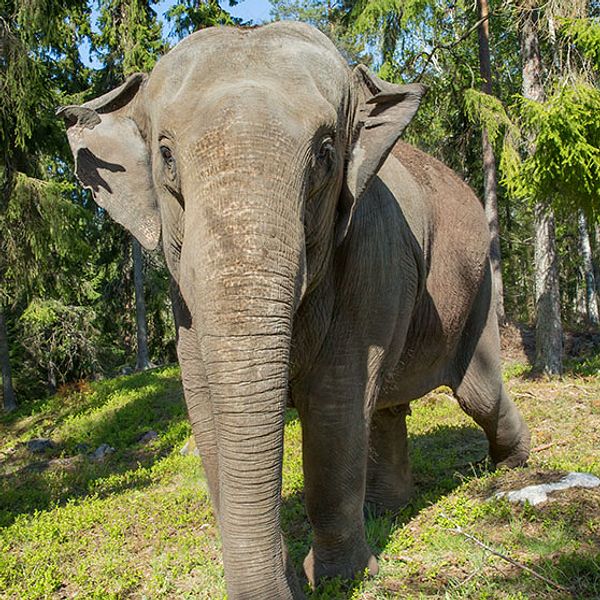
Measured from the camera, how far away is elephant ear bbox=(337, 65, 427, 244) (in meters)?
3.37

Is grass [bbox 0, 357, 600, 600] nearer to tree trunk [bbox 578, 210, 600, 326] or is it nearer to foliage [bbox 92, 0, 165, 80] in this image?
foliage [bbox 92, 0, 165, 80]

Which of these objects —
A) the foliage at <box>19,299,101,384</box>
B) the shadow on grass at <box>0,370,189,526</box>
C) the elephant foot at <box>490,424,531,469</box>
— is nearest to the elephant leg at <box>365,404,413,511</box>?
the elephant foot at <box>490,424,531,469</box>

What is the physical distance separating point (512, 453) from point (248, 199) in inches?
175

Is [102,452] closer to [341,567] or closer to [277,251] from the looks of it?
[341,567]

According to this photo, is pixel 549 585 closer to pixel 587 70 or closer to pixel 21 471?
pixel 21 471

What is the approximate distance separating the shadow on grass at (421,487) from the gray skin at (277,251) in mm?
664

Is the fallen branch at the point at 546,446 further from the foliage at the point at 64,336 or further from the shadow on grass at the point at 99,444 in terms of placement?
the foliage at the point at 64,336

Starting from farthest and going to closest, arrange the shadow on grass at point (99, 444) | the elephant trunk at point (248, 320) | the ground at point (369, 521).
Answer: the shadow on grass at point (99, 444) < the ground at point (369, 521) < the elephant trunk at point (248, 320)

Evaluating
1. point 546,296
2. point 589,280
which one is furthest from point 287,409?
point 589,280

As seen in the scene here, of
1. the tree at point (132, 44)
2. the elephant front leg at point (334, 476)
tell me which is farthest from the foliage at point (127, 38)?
the elephant front leg at point (334, 476)

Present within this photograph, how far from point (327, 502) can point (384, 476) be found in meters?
2.11

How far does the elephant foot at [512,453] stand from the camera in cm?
614

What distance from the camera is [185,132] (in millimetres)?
2816

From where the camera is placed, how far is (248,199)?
259 cm
